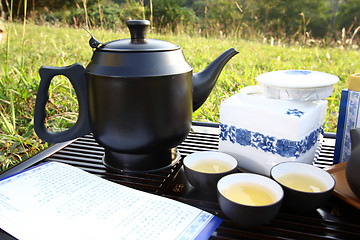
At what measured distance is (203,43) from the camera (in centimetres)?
361

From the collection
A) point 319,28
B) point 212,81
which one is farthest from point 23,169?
point 319,28

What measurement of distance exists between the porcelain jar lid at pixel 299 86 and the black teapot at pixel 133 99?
0.60 ft

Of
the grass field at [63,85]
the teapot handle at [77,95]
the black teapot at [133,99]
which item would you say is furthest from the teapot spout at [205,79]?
the grass field at [63,85]

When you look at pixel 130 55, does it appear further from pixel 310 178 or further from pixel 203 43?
pixel 203 43

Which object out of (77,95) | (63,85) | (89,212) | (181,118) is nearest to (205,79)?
(181,118)

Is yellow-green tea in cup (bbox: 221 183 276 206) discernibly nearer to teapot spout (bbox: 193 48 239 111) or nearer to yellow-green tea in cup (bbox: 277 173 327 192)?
yellow-green tea in cup (bbox: 277 173 327 192)

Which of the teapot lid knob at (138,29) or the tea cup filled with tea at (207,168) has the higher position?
the teapot lid knob at (138,29)

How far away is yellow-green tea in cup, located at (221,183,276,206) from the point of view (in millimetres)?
555

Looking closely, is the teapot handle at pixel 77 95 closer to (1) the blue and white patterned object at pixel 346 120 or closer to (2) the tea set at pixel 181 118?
(2) the tea set at pixel 181 118

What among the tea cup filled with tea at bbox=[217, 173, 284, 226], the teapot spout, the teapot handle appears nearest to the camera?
the tea cup filled with tea at bbox=[217, 173, 284, 226]

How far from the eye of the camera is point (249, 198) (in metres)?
0.57

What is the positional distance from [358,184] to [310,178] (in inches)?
3.5

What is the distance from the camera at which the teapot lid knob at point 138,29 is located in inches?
27.0

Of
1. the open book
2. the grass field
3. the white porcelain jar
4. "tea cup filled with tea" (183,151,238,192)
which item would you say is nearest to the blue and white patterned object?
the white porcelain jar
